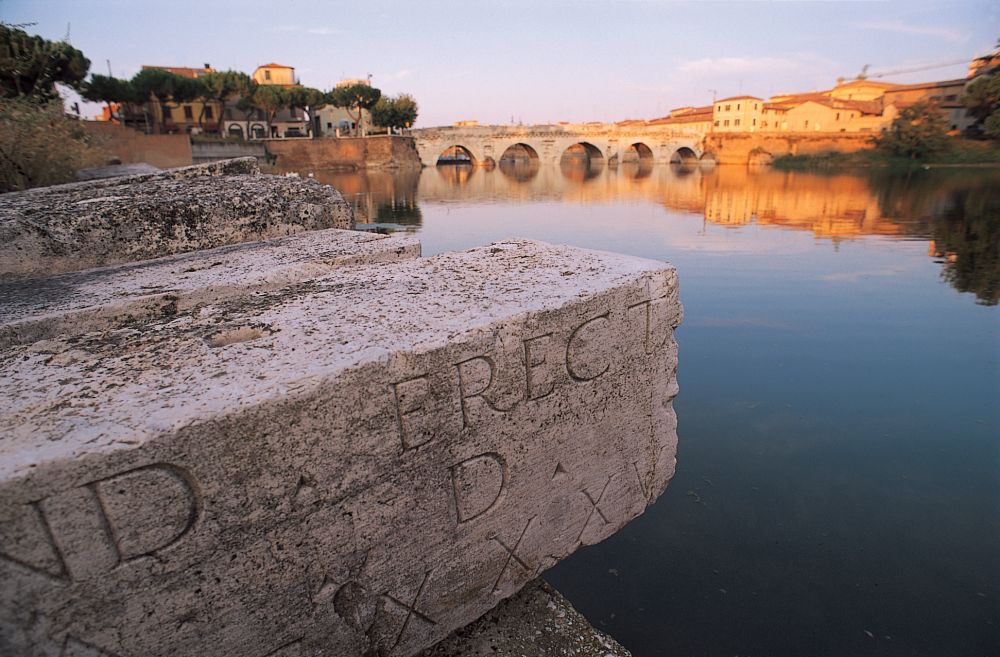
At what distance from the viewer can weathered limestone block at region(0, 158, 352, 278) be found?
7.64 ft

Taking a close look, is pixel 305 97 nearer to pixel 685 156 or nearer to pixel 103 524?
pixel 685 156

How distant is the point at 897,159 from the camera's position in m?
35.6

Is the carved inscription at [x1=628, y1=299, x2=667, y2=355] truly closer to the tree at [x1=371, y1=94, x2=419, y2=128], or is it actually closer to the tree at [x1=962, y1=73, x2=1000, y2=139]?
the tree at [x1=962, y1=73, x2=1000, y2=139]

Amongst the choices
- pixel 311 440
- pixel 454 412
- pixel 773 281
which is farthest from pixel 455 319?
pixel 773 281

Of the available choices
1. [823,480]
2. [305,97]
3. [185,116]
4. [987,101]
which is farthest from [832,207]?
[185,116]

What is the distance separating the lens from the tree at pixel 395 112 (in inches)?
1822

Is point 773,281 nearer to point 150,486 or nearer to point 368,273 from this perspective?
point 368,273

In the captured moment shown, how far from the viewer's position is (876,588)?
2.62 meters

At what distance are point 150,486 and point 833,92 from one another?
7644cm

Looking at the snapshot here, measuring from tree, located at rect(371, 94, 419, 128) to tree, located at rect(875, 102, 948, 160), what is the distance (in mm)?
36138

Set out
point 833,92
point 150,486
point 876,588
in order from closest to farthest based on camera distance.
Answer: point 150,486
point 876,588
point 833,92

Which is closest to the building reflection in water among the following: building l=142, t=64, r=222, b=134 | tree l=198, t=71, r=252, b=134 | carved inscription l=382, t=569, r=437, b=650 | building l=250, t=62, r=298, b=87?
carved inscription l=382, t=569, r=437, b=650

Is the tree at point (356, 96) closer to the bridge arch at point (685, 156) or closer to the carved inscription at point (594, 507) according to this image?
the bridge arch at point (685, 156)

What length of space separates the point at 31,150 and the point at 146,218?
3.34 m
